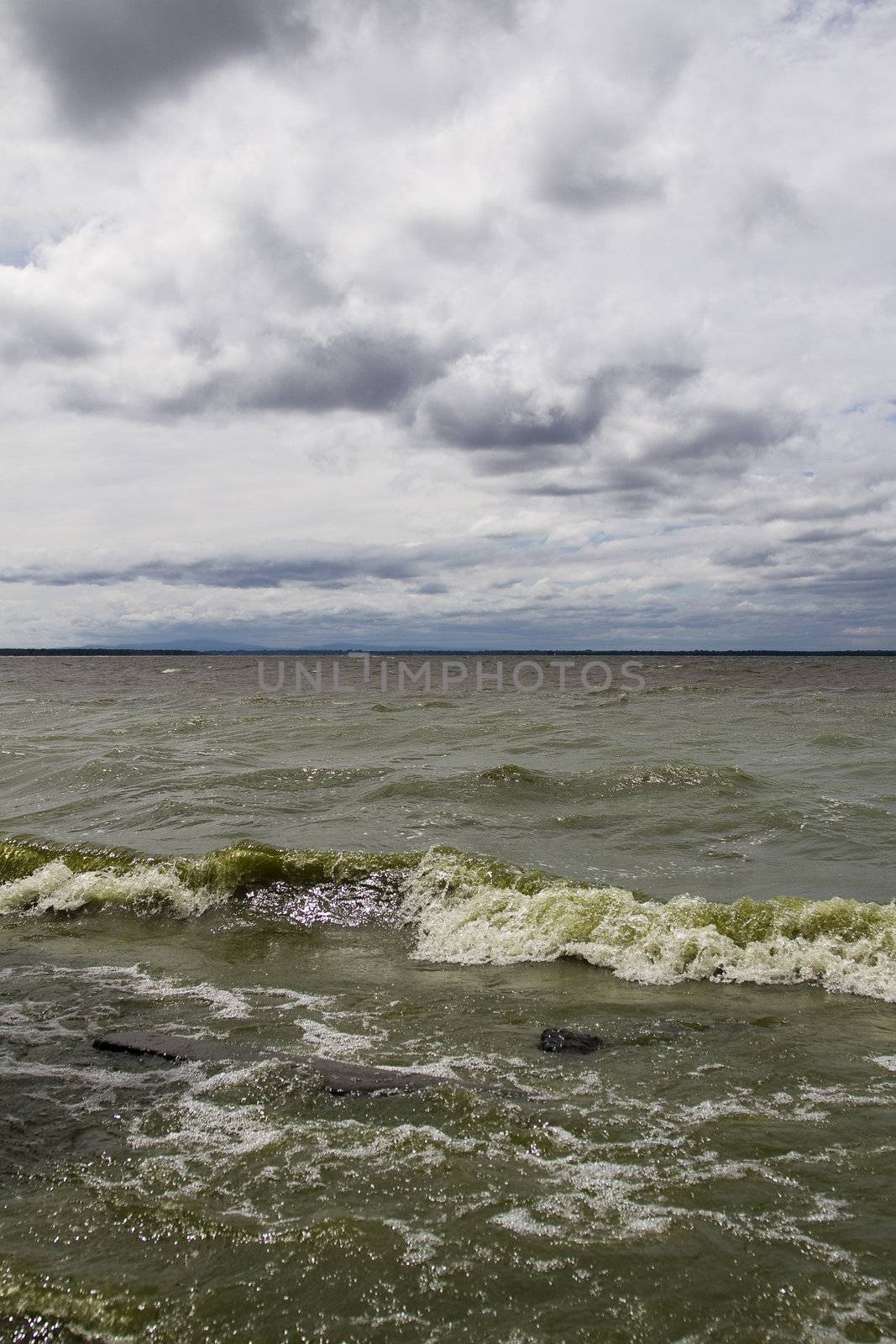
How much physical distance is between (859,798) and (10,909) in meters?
12.9

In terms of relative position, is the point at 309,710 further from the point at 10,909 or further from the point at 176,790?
the point at 10,909

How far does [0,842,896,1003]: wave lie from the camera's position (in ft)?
24.0

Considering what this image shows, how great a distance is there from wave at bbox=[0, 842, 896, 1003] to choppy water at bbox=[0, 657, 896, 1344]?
0.04m

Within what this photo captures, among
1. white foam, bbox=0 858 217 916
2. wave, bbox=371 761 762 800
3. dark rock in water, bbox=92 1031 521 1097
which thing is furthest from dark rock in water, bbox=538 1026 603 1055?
wave, bbox=371 761 762 800

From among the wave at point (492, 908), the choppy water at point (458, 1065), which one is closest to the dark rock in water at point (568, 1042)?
the choppy water at point (458, 1065)

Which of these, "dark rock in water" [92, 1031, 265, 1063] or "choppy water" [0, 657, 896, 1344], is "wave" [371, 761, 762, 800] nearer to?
"choppy water" [0, 657, 896, 1344]

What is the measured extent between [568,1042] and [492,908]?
3268mm

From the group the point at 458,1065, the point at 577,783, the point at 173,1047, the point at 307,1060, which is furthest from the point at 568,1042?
the point at 577,783

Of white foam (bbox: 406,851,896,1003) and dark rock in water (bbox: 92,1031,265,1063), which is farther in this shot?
white foam (bbox: 406,851,896,1003)

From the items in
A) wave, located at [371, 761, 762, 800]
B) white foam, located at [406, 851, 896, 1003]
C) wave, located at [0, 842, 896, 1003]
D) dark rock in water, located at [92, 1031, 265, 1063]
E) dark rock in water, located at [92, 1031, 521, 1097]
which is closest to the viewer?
dark rock in water, located at [92, 1031, 521, 1097]

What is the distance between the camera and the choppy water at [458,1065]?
326 cm

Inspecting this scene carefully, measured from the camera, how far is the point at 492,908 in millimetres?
8820

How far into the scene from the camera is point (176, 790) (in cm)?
1517

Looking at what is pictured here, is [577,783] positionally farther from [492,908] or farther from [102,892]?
[102,892]
